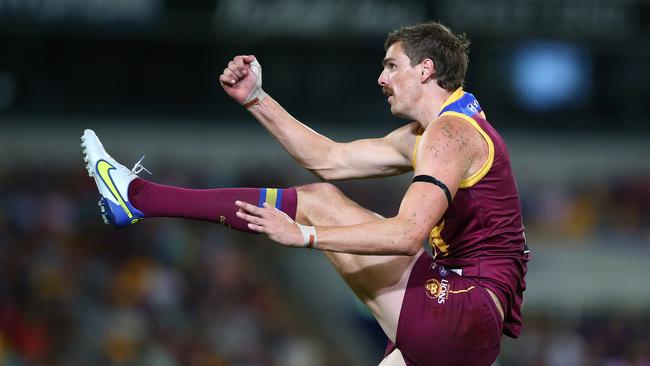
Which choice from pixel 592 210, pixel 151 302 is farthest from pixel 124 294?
pixel 592 210

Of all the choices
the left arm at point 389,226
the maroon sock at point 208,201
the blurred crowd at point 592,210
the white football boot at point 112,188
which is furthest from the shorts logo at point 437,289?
the blurred crowd at point 592,210

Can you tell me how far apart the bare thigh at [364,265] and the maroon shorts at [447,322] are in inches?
2.6

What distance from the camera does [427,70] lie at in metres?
4.74

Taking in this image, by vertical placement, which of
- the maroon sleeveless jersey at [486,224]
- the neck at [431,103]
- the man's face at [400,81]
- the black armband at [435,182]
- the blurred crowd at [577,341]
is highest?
the man's face at [400,81]

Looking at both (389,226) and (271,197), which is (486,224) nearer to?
(389,226)

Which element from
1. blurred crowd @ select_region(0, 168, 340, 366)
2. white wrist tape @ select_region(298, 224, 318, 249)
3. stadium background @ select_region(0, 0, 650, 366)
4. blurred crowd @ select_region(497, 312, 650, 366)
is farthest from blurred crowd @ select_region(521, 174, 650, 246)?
white wrist tape @ select_region(298, 224, 318, 249)

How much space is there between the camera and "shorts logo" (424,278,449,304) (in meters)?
4.59

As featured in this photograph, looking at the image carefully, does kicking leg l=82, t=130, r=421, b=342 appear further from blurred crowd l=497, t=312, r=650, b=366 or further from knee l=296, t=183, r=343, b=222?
blurred crowd l=497, t=312, r=650, b=366

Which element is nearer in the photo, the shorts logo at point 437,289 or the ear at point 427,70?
the shorts logo at point 437,289

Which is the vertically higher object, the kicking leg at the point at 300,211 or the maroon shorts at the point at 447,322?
the kicking leg at the point at 300,211

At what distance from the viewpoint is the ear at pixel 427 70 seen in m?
4.74

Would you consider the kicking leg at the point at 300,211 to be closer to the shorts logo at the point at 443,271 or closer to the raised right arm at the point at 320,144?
the shorts logo at the point at 443,271

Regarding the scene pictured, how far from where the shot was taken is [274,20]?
9.95 meters

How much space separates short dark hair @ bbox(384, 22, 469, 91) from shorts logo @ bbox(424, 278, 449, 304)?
89cm
